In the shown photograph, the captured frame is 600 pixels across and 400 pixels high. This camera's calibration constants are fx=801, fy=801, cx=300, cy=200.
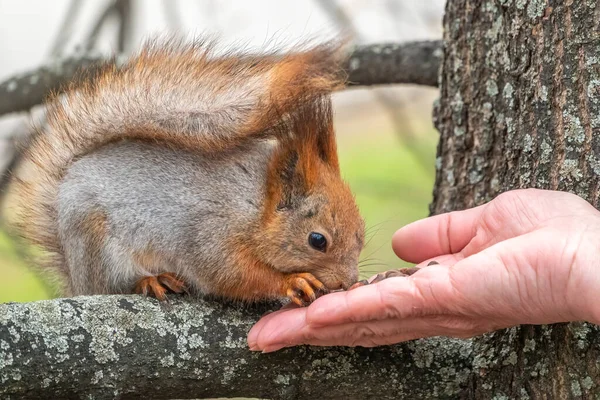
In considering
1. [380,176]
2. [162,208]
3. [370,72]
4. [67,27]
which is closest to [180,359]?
[162,208]

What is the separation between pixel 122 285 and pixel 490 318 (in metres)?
→ 0.74

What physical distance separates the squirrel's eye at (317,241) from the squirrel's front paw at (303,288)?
0.21 feet

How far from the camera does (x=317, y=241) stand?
1570 millimetres

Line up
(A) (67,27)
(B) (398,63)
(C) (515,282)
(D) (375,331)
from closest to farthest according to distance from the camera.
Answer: (C) (515,282), (D) (375,331), (B) (398,63), (A) (67,27)

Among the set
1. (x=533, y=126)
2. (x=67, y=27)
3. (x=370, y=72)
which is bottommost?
(x=533, y=126)

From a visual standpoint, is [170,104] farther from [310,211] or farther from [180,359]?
[180,359]

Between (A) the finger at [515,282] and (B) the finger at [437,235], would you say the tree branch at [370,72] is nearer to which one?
(B) the finger at [437,235]

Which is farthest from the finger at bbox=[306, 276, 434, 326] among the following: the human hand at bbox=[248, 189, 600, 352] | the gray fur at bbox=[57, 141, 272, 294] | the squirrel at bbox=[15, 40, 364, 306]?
the gray fur at bbox=[57, 141, 272, 294]

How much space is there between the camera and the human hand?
1.15m

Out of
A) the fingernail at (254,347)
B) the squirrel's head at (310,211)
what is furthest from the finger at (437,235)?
the fingernail at (254,347)

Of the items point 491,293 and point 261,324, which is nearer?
point 491,293

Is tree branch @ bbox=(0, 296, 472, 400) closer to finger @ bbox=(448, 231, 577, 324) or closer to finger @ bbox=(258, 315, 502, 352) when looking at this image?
finger @ bbox=(258, 315, 502, 352)

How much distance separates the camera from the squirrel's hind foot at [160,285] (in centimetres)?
146

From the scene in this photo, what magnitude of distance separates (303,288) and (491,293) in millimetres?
387
